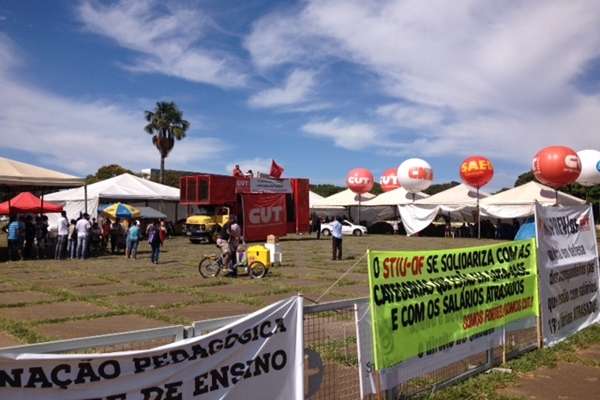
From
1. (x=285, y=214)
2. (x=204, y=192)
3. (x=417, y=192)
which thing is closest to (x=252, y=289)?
(x=204, y=192)

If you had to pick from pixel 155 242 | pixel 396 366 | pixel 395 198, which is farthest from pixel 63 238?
pixel 395 198

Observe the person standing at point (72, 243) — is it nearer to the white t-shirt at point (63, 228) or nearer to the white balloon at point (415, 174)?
the white t-shirt at point (63, 228)

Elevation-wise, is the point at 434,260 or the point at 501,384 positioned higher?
the point at 434,260

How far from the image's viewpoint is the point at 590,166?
3195 cm

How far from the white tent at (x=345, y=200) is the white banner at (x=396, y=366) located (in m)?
41.1

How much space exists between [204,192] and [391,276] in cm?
2583

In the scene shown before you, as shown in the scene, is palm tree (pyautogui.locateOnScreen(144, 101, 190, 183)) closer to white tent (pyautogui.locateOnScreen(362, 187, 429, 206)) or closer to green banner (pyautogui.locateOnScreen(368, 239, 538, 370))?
white tent (pyautogui.locateOnScreen(362, 187, 429, 206))

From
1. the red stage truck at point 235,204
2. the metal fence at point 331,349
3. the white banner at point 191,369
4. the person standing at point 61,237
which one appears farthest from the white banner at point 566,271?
the red stage truck at point 235,204

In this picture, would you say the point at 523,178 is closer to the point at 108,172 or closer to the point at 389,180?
the point at 389,180

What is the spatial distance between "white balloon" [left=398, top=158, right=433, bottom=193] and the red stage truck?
11749 mm

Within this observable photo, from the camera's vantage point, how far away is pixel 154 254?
63.0ft

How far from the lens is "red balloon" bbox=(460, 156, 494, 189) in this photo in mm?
36250

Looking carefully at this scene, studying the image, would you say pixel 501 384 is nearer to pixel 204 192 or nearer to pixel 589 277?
pixel 589 277

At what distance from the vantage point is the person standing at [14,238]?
20.4m
